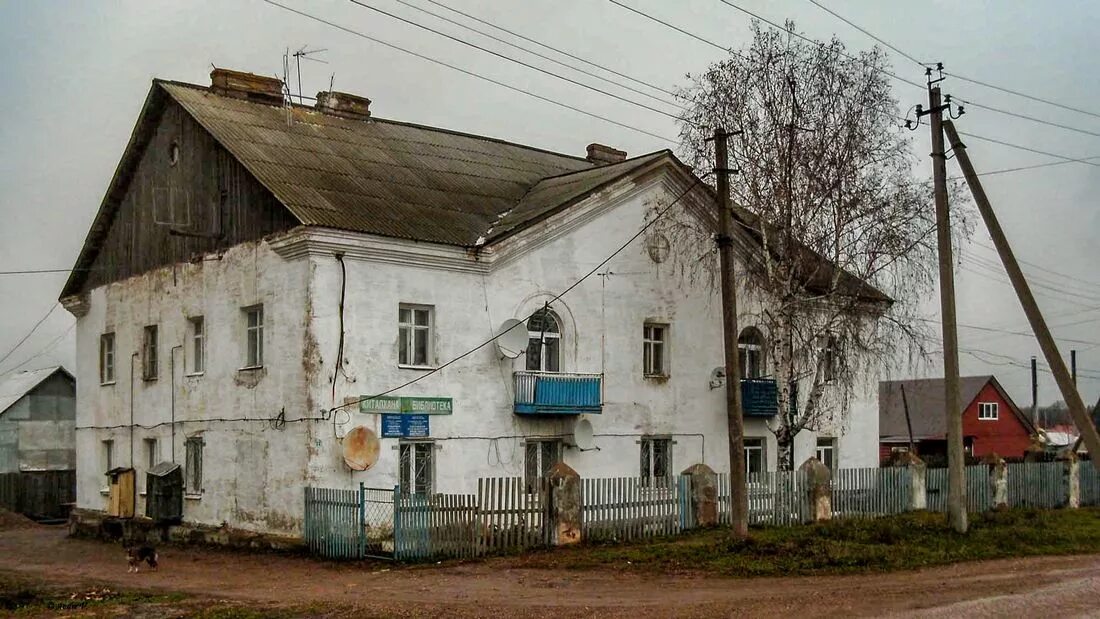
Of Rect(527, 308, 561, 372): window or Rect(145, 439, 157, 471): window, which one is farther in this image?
Rect(145, 439, 157, 471): window

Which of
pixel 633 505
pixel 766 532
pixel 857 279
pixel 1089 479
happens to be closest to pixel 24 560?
pixel 633 505

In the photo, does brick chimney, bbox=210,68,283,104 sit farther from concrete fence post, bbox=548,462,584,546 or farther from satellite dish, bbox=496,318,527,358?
concrete fence post, bbox=548,462,584,546

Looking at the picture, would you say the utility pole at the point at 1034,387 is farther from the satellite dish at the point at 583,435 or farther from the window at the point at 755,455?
the satellite dish at the point at 583,435

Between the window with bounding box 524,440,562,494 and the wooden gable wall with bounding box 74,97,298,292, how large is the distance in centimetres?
650

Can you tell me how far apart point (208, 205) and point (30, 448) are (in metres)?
21.0

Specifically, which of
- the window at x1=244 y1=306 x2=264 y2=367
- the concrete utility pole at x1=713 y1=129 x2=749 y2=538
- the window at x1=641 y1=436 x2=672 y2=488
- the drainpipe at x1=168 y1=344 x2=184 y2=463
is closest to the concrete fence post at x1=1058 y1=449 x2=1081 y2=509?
the window at x1=641 y1=436 x2=672 y2=488

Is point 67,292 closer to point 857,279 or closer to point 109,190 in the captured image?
point 109,190

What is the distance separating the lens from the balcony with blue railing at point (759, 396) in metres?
26.7

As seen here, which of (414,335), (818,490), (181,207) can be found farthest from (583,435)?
(181,207)

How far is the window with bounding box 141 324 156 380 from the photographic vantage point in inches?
1059

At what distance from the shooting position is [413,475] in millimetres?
21969

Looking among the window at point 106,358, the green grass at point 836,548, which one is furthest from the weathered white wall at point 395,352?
the green grass at point 836,548

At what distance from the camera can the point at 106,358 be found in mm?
29109

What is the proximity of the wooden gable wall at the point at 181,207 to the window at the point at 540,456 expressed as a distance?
6.50 meters
